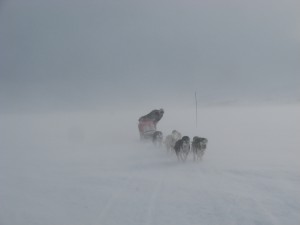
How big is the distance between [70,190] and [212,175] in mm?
3550

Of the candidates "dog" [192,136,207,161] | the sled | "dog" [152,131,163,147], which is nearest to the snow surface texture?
"dog" [192,136,207,161]

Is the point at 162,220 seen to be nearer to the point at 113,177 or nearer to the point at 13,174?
the point at 113,177

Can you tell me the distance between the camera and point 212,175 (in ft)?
26.6

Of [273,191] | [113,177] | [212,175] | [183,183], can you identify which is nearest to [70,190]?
[113,177]

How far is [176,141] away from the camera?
1112 cm

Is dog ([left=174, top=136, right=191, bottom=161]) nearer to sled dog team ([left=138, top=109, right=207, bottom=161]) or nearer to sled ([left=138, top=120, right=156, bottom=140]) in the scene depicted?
sled dog team ([left=138, top=109, right=207, bottom=161])

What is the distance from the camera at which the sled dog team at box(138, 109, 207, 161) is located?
993 cm

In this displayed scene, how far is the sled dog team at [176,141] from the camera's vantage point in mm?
9930

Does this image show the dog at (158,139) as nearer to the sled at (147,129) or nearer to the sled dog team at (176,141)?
the sled dog team at (176,141)

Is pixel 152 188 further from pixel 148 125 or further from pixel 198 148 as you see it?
pixel 148 125

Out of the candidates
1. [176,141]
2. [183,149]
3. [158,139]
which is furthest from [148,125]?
[183,149]


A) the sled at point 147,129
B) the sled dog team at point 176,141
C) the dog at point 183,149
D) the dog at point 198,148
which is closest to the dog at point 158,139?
the sled dog team at point 176,141

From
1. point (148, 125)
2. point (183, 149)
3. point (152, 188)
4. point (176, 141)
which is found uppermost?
point (148, 125)

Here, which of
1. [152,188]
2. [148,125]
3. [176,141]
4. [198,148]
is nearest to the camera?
[152,188]
